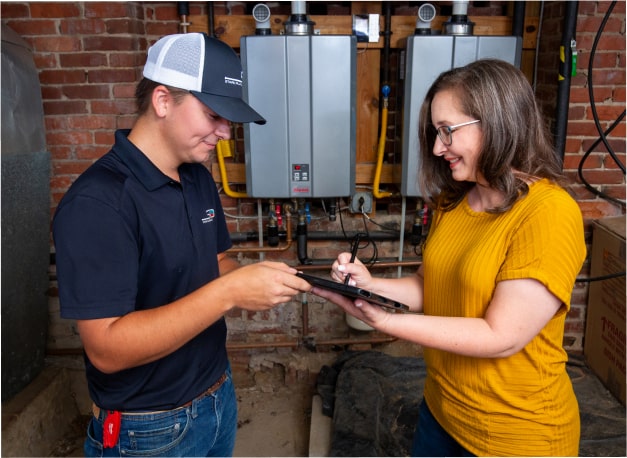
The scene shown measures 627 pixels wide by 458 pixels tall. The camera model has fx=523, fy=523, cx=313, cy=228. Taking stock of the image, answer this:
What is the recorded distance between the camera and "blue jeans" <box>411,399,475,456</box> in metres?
1.30

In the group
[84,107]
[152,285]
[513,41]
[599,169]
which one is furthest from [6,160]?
[599,169]

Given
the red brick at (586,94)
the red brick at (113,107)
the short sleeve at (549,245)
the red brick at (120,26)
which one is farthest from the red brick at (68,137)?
the red brick at (586,94)

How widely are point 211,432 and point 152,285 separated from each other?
0.45 meters

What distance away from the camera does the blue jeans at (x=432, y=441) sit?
4.26ft

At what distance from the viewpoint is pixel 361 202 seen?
2588 mm

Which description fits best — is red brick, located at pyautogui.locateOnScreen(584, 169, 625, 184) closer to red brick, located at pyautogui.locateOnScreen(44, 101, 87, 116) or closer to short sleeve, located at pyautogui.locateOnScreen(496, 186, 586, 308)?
short sleeve, located at pyautogui.locateOnScreen(496, 186, 586, 308)

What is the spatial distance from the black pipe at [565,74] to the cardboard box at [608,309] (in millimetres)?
419

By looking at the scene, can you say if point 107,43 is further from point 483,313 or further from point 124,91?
point 483,313

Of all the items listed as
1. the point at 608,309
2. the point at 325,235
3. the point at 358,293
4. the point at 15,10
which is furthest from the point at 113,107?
the point at 608,309

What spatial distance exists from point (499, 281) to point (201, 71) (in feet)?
2.57

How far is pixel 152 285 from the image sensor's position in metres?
1.18

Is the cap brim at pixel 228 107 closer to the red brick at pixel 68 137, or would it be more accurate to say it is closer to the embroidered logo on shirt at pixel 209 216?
the embroidered logo on shirt at pixel 209 216

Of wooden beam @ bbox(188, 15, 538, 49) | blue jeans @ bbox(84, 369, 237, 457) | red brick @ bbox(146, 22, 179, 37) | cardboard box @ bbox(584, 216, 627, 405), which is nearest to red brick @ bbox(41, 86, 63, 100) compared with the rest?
red brick @ bbox(146, 22, 179, 37)

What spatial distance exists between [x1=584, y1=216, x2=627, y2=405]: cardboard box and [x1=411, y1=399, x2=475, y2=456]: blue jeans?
4.33ft
